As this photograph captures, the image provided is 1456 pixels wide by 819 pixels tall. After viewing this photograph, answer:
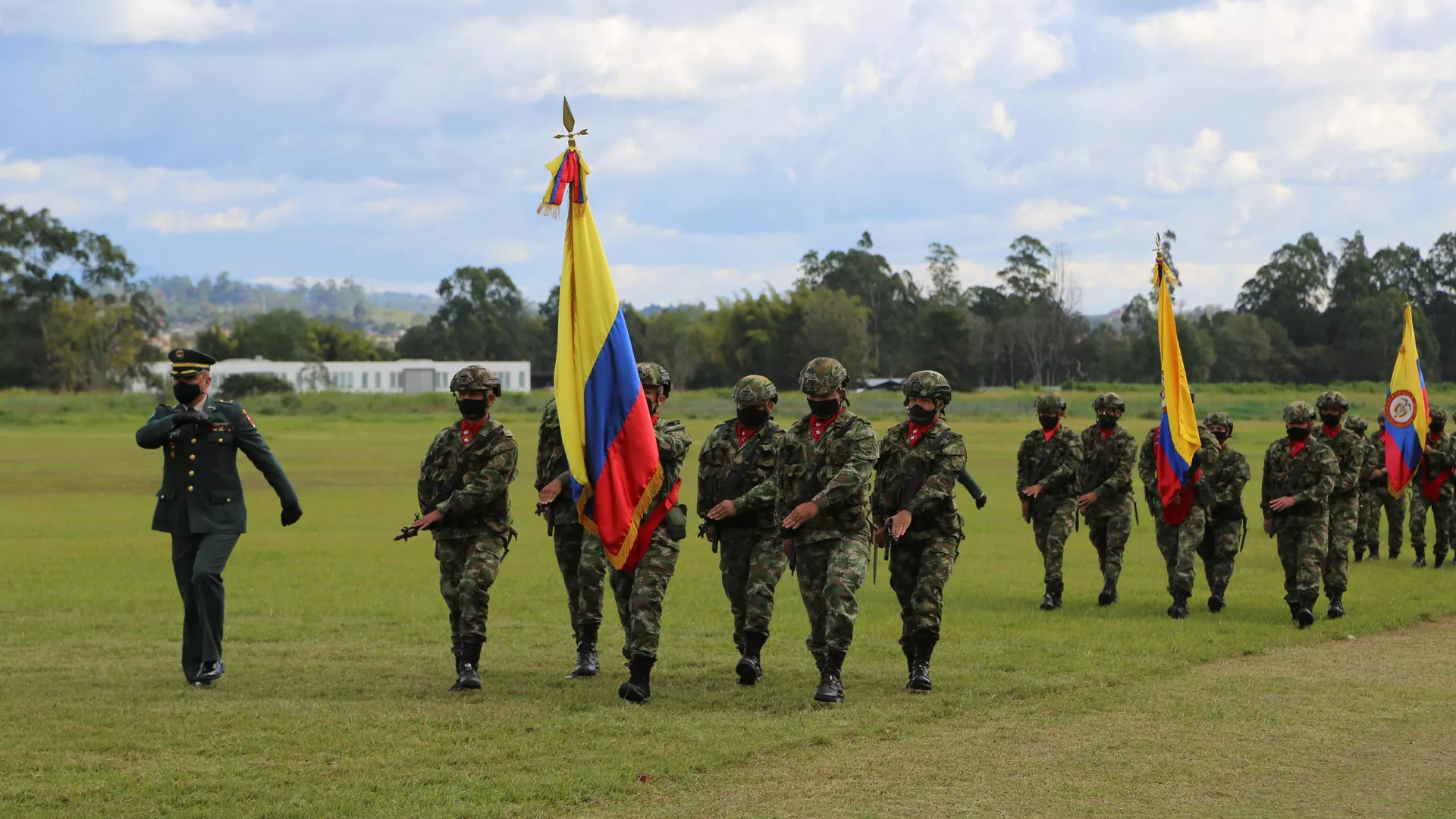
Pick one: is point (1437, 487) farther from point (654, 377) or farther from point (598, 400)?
point (598, 400)

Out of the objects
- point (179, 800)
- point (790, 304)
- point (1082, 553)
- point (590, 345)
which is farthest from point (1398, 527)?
point (790, 304)

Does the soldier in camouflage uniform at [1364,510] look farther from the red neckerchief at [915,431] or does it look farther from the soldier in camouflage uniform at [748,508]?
the soldier in camouflage uniform at [748,508]

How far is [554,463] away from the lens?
11000 millimetres

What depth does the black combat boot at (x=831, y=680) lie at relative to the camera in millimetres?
9672

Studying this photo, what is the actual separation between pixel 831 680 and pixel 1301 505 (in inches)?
253

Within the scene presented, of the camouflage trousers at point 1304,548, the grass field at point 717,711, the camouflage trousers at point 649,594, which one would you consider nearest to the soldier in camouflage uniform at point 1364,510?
the grass field at point 717,711

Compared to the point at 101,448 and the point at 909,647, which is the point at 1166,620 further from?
the point at 101,448

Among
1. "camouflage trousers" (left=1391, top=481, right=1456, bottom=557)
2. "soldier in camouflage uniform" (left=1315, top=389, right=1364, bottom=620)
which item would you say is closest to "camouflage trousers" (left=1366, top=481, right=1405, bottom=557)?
"camouflage trousers" (left=1391, top=481, right=1456, bottom=557)

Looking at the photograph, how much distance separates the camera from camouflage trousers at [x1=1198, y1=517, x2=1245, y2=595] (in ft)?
48.0

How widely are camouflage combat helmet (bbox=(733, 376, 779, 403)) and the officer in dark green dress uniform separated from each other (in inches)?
124

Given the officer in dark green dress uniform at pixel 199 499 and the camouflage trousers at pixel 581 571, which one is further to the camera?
the camouflage trousers at pixel 581 571

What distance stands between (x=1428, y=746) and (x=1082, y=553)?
42.0 ft

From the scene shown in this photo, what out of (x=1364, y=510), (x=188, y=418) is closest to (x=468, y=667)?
(x=188, y=418)

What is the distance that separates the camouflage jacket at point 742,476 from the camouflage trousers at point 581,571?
33.5 inches
